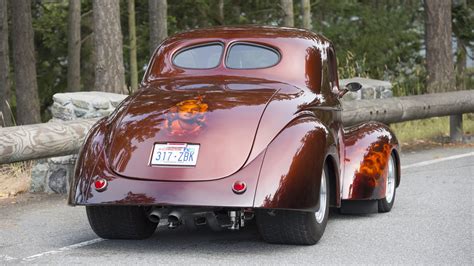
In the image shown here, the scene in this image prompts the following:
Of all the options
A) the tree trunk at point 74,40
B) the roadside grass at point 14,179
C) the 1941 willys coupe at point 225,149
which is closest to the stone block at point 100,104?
the roadside grass at point 14,179

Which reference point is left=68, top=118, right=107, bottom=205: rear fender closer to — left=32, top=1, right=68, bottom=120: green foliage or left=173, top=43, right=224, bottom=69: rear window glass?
left=173, top=43, right=224, bottom=69: rear window glass

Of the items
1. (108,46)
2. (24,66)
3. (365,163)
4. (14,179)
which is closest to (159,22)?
(24,66)

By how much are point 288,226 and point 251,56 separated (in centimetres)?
167

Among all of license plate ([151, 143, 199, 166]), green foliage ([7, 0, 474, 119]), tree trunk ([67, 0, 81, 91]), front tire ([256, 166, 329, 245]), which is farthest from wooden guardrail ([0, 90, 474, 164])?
green foliage ([7, 0, 474, 119])

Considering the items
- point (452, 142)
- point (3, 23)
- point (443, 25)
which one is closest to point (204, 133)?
point (452, 142)

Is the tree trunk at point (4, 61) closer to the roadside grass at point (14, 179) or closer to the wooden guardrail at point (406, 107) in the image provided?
the wooden guardrail at point (406, 107)

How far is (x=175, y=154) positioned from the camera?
7168mm

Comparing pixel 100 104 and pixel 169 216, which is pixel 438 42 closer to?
pixel 100 104

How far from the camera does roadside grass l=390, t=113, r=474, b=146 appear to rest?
1652 cm

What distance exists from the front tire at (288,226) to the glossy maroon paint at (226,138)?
0.61 feet

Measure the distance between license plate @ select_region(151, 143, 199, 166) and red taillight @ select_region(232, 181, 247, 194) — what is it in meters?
0.32

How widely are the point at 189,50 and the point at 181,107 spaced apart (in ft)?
4.22

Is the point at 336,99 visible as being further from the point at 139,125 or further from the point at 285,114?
the point at 139,125

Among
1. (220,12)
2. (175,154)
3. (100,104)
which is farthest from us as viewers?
(220,12)
